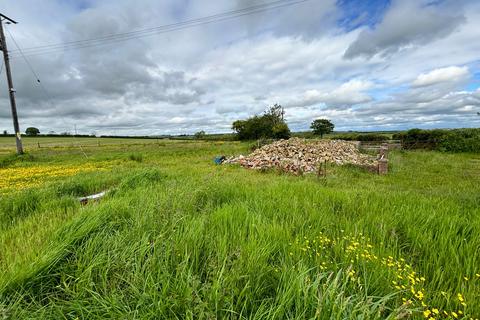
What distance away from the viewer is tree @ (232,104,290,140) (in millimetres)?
55562

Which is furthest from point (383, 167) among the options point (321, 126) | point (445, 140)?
point (321, 126)

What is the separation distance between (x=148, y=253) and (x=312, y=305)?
1.57 metres

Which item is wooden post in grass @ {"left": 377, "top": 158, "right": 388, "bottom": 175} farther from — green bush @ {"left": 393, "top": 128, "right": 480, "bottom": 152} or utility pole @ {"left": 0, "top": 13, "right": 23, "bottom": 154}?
utility pole @ {"left": 0, "top": 13, "right": 23, "bottom": 154}

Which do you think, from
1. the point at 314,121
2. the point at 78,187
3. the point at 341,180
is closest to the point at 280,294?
the point at 78,187

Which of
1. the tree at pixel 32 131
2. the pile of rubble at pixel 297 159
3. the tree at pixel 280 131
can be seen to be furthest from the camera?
the tree at pixel 32 131

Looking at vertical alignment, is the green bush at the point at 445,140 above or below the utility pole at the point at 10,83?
below

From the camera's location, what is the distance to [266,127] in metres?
59.8

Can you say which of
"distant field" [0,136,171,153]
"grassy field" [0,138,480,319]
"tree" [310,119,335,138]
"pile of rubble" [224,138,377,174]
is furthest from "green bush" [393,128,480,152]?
"tree" [310,119,335,138]

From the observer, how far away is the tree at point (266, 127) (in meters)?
55.6

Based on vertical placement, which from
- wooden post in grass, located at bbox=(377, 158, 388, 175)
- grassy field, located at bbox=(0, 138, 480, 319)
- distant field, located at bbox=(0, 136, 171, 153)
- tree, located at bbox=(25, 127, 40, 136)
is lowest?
wooden post in grass, located at bbox=(377, 158, 388, 175)

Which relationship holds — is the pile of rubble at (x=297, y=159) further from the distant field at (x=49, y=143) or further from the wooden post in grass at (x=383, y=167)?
the distant field at (x=49, y=143)

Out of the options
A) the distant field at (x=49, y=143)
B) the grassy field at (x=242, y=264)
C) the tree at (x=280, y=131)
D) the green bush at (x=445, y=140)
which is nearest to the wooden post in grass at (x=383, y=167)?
the grassy field at (x=242, y=264)

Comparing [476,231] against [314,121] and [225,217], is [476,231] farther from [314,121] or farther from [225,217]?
[314,121]

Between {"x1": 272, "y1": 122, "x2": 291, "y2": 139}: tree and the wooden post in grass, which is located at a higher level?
{"x1": 272, "y1": 122, "x2": 291, "y2": 139}: tree
